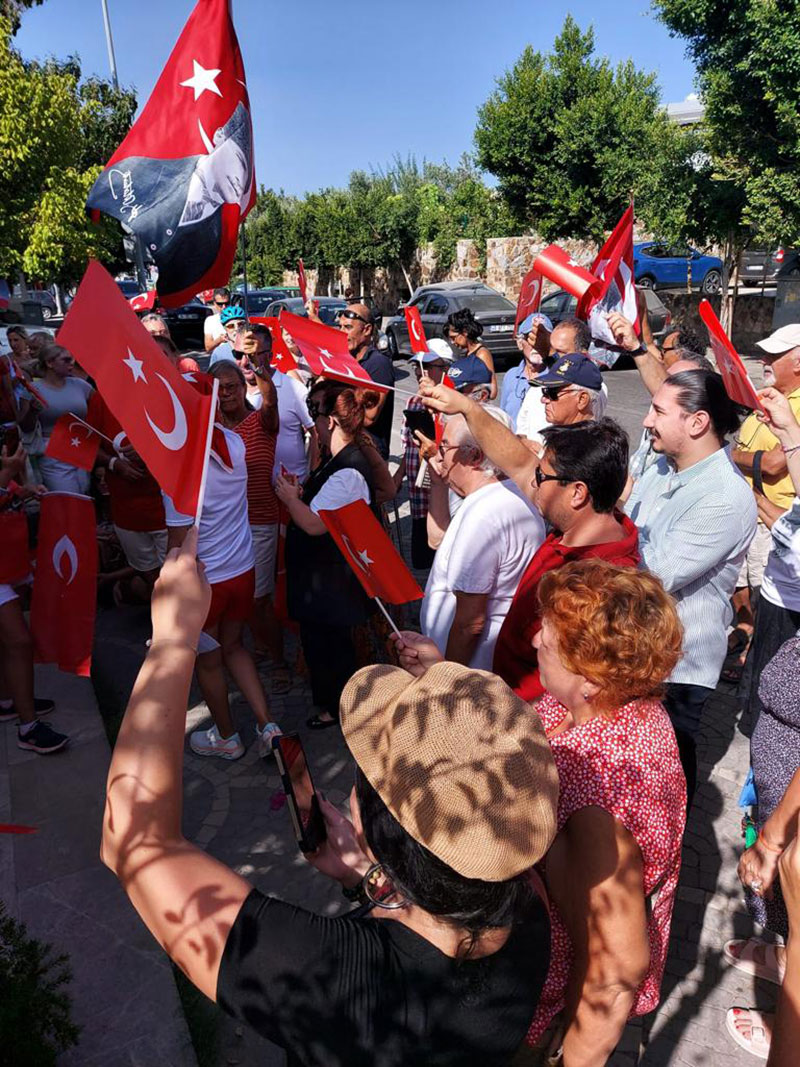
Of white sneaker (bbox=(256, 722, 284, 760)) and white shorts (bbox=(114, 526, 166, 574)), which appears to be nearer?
white sneaker (bbox=(256, 722, 284, 760))

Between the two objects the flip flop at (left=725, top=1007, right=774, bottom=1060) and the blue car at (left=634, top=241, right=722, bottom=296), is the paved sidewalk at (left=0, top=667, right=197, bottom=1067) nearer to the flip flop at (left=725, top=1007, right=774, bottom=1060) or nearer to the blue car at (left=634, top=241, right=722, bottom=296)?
the flip flop at (left=725, top=1007, right=774, bottom=1060)

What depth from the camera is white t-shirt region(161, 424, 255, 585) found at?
3.66 m

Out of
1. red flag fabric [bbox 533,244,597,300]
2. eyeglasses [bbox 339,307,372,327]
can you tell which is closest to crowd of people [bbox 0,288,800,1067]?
red flag fabric [bbox 533,244,597,300]

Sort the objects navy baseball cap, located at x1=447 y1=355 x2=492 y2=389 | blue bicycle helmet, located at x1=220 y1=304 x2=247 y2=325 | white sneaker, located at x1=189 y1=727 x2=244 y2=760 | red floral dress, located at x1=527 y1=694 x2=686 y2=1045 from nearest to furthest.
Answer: red floral dress, located at x1=527 y1=694 x2=686 y2=1045, white sneaker, located at x1=189 y1=727 x2=244 y2=760, navy baseball cap, located at x1=447 y1=355 x2=492 y2=389, blue bicycle helmet, located at x1=220 y1=304 x2=247 y2=325

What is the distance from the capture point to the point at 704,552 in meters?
2.88

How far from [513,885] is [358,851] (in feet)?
1.84

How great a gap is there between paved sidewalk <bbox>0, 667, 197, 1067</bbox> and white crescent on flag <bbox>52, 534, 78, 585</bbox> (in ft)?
3.28

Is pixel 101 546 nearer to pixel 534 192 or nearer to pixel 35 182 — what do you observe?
pixel 35 182

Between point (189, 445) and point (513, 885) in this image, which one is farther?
point (189, 445)

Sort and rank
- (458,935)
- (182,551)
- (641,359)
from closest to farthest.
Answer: (458,935), (182,551), (641,359)

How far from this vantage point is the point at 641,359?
4.48 meters

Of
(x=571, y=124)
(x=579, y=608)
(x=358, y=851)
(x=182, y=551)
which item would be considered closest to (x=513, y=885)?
(x=358, y=851)

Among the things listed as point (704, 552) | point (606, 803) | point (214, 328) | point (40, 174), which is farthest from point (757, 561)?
point (40, 174)

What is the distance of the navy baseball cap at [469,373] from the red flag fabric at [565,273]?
729mm
